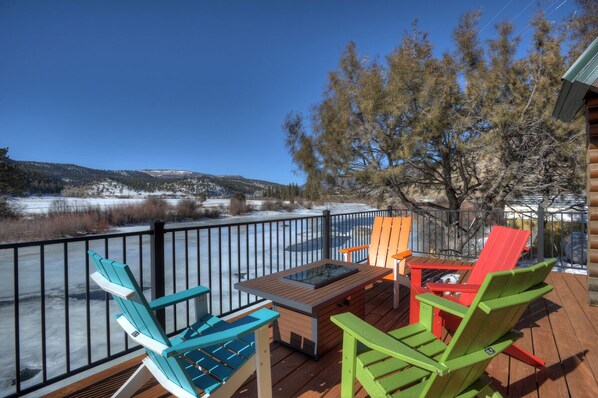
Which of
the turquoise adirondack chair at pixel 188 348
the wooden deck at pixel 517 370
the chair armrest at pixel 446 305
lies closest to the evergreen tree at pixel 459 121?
the wooden deck at pixel 517 370

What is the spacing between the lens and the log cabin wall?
3.16 meters

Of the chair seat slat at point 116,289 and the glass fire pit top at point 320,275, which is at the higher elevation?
the chair seat slat at point 116,289

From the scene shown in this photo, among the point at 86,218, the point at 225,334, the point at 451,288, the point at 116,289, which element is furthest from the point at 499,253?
the point at 86,218

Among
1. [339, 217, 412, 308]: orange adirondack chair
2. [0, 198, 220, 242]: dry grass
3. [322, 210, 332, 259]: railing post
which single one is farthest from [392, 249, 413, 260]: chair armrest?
[0, 198, 220, 242]: dry grass

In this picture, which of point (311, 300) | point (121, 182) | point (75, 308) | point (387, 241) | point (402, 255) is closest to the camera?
point (311, 300)

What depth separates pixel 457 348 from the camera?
1.16 metres

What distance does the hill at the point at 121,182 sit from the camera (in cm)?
2967

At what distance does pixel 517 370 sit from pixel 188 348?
7.17ft

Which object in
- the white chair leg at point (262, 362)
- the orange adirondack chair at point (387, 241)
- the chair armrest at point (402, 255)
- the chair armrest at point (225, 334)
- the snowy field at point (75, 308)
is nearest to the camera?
the chair armrest at point (225, 334)

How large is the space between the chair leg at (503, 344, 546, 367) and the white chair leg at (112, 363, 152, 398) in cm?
229

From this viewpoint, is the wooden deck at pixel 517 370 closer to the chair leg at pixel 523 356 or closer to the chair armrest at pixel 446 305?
the chair leg at pixel 523 356

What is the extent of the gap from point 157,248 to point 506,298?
87.9 inches

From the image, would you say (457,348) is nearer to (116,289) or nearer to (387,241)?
(116,289)

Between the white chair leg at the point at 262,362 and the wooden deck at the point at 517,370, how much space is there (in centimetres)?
28
